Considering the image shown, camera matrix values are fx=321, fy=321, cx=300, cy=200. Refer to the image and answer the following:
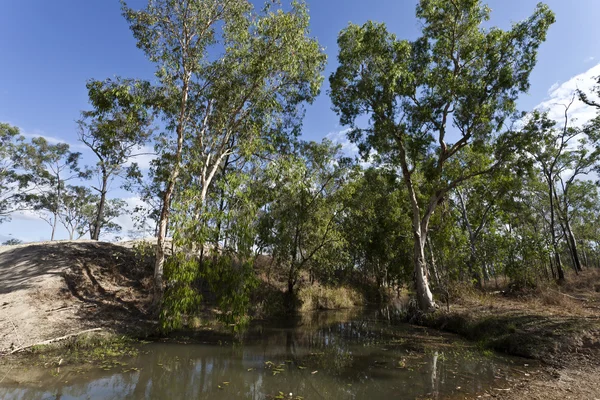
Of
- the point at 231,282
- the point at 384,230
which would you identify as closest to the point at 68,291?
the point at 231,282

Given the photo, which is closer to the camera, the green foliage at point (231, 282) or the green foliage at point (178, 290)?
the green foliage at point (178, 290)

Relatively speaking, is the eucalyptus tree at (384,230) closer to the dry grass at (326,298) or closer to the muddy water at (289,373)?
the dry grass at (326,298)

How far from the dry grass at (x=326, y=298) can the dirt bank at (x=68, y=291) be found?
10.0 meters

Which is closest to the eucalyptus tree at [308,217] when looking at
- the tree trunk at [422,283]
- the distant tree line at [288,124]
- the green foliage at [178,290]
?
the distant tree line at [288,124]

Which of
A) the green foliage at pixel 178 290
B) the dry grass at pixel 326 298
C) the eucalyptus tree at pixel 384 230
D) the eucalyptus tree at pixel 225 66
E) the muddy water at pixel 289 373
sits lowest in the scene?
the muddy water at pixel 289 373

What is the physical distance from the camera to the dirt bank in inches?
402

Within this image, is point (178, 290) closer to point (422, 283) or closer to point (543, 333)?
point (422, 283)

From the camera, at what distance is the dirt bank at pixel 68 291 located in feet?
33.5

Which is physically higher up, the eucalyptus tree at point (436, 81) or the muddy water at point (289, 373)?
the eucalyptus tree at point (436, 81)

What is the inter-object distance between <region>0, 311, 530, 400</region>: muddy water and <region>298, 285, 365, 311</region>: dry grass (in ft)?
34.6

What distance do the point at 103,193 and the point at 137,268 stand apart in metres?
11.9

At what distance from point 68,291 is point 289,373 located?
10.8 metres

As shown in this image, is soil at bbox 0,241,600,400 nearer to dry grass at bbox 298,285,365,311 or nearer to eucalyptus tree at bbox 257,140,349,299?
eucalyptus tree at bbox 257,140,349,299

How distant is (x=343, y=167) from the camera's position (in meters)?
19.8
